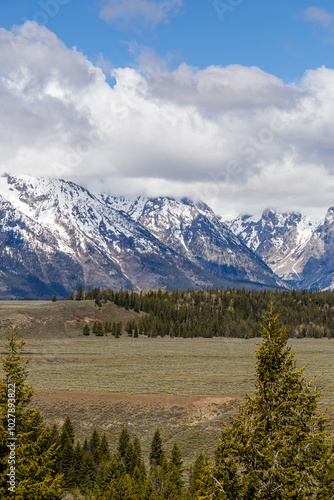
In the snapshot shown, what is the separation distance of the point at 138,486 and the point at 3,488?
69.1ft

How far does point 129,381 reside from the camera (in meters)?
84.2

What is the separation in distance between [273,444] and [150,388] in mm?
61260

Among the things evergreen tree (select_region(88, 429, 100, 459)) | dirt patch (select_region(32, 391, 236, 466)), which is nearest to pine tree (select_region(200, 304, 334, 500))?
evergreen tree (select_region(88, 429, 100, 459))

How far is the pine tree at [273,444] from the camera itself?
18.4 meters

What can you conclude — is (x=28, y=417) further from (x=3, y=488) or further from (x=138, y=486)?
(x=138, y=486)

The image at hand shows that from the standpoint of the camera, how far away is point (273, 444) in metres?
18.3

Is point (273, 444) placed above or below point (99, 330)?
above

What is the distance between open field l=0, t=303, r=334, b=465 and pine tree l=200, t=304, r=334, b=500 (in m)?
33.3

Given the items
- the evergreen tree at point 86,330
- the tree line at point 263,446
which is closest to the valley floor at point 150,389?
the tree line at point 263,446

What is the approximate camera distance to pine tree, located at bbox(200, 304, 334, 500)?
18422 millimetres

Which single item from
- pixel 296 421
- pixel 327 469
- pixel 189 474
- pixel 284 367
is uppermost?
pixel 284 367

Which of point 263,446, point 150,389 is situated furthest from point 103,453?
point 150,389

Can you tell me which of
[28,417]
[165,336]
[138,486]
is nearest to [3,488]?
[28,417]

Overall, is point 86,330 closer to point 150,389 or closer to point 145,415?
point 150,389
